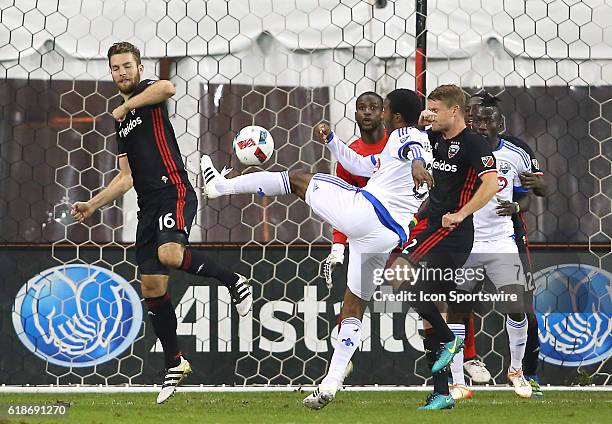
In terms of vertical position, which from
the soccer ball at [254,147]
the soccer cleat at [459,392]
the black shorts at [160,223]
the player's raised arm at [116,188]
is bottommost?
the soccer cleat at [459,392]

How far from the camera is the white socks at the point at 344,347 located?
21.4 ft

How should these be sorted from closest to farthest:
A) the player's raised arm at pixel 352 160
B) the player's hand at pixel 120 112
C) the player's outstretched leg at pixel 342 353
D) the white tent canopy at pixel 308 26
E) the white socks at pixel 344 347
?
the player's outstretched leg at pixel 342 353 < the white socks at pixel 344 347 < the player's hand at pixel 120 112 < the player's raised arm at pixel 352 160 < the white tent canopy at pixel 308 26

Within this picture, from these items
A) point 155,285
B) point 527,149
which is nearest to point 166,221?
point 155,285

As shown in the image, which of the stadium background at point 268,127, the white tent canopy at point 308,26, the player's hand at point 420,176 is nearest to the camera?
the player's hand at point 420,176

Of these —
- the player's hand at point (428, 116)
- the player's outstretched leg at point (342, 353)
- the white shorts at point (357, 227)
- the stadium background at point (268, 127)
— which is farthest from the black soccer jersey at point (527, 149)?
the player's outstretched leg at point (342, 353)

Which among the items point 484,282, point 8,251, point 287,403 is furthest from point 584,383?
point 8,251

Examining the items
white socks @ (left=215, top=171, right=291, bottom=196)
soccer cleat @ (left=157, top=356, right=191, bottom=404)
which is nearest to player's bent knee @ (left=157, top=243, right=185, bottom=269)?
white socks @ (left=215, top=171, right=291, bottom=196)

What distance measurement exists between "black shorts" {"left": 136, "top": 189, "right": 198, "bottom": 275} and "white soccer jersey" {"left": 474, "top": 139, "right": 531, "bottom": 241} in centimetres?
207

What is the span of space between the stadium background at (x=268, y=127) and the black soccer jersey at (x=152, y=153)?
147cm

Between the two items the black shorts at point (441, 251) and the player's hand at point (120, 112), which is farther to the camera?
the black shorts at point (441, 251)

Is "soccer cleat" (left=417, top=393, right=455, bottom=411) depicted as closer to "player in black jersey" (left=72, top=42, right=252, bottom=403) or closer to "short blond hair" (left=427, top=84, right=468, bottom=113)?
"player in black jersey" (left=72, top=42, right=252, bottom=403)

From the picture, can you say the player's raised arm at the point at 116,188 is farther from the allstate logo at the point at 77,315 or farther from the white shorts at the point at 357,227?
the allstate logo at the point at 77,315

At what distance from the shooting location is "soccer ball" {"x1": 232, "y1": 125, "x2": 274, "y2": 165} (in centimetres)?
699

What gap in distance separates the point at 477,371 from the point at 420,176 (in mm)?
2119
